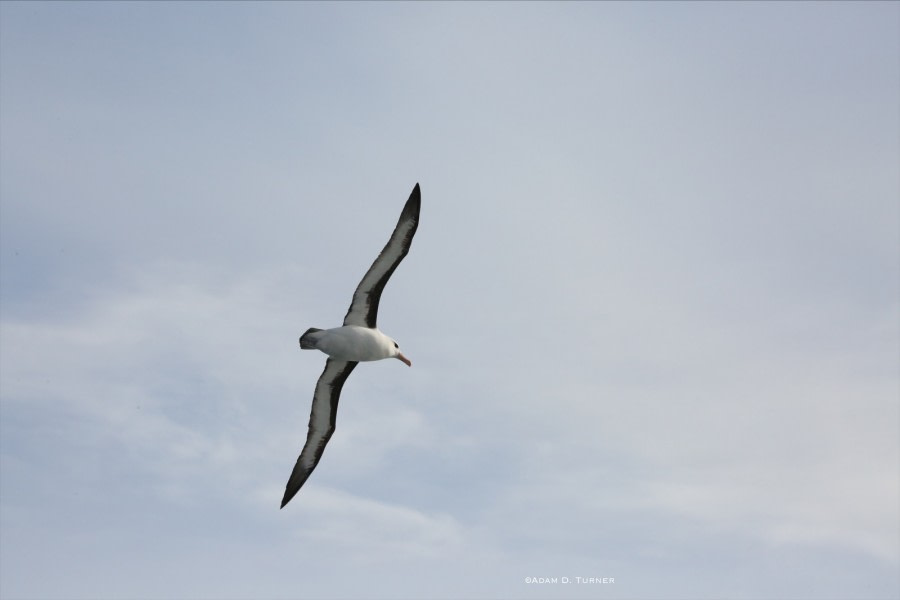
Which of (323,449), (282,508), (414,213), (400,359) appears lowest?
(282,508)

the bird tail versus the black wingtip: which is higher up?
the black wingtip

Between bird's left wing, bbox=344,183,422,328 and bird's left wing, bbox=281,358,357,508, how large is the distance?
6.48 ft

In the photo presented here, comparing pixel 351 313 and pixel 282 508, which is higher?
pixel 351 313

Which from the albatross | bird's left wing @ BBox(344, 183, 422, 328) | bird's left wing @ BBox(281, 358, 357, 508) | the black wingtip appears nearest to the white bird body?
the albatross

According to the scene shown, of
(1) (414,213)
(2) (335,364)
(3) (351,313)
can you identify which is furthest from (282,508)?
(1) (414,213)

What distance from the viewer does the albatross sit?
82.1 feet

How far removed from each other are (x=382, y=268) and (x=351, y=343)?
2.31m

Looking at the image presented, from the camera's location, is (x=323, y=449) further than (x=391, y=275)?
Yes

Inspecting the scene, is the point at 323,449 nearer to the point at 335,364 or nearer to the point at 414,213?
the point at 335,364

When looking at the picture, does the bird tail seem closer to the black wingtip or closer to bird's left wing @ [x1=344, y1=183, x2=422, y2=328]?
bird's left wing @ [x1=344, y1=183, x2=422, y2=328]

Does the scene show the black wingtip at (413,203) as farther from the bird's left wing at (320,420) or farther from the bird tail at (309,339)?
the bird's left wing at (320,420)

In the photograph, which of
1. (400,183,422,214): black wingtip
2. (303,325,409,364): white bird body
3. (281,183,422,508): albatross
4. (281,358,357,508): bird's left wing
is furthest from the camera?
(281,358,357,508): bird's left wing

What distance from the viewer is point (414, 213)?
977 inches

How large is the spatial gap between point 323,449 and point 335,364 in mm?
3290
